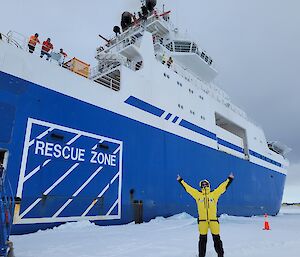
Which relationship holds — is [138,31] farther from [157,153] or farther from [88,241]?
[88,241]

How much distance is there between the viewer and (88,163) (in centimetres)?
830

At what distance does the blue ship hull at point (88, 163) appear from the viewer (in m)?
6.91

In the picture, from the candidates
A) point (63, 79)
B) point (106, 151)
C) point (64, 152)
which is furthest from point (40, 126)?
point (106, 151)

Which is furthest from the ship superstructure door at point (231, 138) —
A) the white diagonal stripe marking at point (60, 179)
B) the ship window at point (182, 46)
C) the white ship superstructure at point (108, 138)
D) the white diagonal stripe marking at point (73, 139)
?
the white diagonal stripe marking at point (60, 179)

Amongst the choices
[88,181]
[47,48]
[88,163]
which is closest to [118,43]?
[47,48]

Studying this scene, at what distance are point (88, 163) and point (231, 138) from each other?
11441mm

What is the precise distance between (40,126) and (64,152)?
98cm

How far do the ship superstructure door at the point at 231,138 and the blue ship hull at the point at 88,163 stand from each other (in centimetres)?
323

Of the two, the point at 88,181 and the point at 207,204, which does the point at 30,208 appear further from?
the point at 207,204

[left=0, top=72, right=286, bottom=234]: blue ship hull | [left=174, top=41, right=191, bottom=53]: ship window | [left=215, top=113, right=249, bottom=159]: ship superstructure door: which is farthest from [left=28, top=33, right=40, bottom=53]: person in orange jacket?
[left=215, top=113, right=249, bottom=159]: ship superstructure door

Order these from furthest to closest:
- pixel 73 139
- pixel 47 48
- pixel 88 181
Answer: pixel 47 48
pixel 88 181
pixel 73 139

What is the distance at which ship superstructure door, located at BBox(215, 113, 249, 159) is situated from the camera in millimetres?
16047

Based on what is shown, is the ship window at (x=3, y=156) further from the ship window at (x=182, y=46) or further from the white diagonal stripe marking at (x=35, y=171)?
the ship window at (x=182, y=46)

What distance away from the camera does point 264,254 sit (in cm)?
434
